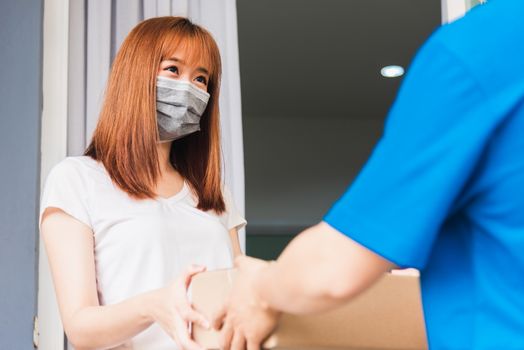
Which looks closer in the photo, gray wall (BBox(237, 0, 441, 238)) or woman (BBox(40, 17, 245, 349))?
woman (BBox(40, 17, 245, 349))

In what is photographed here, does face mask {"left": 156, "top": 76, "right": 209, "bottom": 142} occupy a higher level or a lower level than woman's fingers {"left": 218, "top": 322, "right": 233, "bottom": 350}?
higher

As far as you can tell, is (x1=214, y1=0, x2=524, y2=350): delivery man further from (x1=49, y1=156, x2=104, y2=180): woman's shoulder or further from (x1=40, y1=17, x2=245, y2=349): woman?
(x1=49, y1=156, x2=104, y2=180): woman's shoulder

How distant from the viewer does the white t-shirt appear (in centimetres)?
144

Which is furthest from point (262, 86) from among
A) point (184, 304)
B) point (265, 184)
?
point (184, 304)

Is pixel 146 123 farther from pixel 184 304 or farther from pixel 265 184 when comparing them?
pixel 265 184

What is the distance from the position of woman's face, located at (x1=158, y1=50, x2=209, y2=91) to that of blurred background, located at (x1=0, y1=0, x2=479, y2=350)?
458 millimetres

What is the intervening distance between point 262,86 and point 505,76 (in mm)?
4796

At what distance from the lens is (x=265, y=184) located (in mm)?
6055

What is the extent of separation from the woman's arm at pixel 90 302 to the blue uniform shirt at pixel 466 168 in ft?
1.25

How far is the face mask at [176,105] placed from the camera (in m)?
1.62

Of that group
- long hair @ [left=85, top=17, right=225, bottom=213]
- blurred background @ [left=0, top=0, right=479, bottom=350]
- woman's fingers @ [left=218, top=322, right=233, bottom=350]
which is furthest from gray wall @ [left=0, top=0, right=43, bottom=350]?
woman's fingers @ [left=218, top=322, right=233, bottom=350]

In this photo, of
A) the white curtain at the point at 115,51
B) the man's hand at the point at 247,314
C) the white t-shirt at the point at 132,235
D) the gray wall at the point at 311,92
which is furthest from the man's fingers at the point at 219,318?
the gray wall at the point at 311,92

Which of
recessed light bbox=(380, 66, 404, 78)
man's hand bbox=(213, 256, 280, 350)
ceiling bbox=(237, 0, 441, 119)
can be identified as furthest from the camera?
recessed light bbox=(380, 66, 404, 78)

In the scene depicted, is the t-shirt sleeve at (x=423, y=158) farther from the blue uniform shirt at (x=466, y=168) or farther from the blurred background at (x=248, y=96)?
the blurred background at (x=248, y=96)
